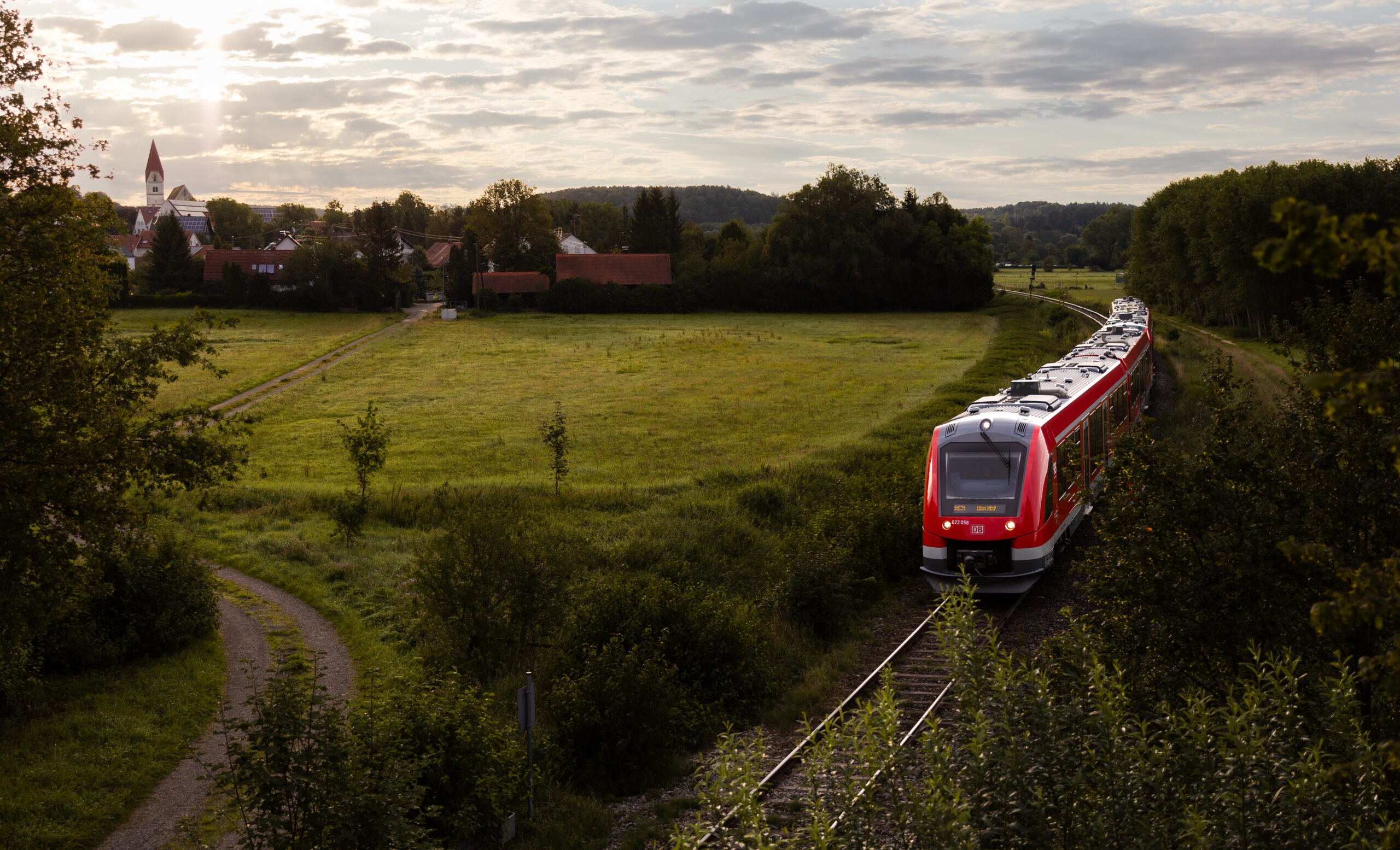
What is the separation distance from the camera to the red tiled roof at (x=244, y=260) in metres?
100

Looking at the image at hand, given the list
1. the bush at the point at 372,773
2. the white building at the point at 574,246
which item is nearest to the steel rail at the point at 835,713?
the bush at the point at 372,773

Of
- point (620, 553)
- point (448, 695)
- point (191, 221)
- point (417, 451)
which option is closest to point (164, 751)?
point (448, 695)

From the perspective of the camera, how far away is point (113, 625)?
1773 cm

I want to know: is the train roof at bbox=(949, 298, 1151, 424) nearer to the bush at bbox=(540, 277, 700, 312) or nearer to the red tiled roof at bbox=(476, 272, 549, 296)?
the bush at bbox=(540, 277, 700, 312)

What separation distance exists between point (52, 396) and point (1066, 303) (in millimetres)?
80394

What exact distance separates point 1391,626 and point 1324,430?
2591mm

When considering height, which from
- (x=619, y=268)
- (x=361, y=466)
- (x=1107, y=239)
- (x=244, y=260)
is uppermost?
(x=1107, y=239)

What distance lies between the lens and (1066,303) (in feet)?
Result: 277

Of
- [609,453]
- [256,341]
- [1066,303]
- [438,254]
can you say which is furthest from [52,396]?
[438,254]

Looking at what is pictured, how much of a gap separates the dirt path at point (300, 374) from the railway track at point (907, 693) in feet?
70.8

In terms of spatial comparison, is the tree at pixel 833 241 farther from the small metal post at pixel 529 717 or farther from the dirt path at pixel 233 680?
the small metal post at pixel 529 717

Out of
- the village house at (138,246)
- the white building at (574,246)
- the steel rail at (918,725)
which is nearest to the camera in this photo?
the steel rail at (918,725)

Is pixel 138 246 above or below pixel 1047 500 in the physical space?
above

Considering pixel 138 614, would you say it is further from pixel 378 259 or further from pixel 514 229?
pixel 514 229
